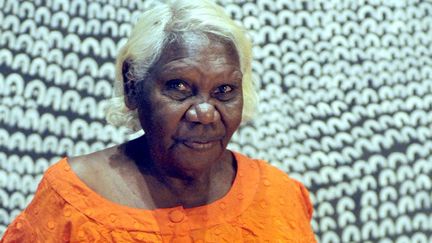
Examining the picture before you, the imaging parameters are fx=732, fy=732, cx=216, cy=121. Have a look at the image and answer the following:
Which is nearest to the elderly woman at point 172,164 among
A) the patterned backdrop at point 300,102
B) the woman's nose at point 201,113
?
the woman's nose at point 201,113

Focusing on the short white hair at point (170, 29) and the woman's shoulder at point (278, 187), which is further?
the woman's shoulder at point (278, 187)

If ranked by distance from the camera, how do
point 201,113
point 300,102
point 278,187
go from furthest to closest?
point 300,102, point 278,187, point 201,113

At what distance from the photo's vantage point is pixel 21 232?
1074mm

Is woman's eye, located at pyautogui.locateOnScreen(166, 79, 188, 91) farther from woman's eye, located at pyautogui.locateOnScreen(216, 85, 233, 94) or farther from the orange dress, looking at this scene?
the orange dress

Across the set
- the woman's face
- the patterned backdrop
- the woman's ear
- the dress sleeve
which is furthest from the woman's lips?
the patterned backdrop

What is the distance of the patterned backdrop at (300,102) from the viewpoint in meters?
1.81

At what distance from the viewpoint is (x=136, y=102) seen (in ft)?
3.48

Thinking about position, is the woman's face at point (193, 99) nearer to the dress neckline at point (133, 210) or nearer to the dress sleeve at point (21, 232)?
the dress neckline at point (133, 210)

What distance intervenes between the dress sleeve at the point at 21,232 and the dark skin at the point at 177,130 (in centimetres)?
11

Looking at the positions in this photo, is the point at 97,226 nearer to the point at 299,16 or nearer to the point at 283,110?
the point at 283,110

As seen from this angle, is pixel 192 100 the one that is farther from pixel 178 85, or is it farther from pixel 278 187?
pixel 278 187

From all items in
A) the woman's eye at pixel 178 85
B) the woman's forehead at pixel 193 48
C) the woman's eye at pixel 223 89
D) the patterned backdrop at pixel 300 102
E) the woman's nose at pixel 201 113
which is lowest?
the patterned backdrop at pixel 300 102

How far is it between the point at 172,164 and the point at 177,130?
67 mm

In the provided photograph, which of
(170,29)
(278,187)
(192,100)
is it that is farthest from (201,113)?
(278,187)
